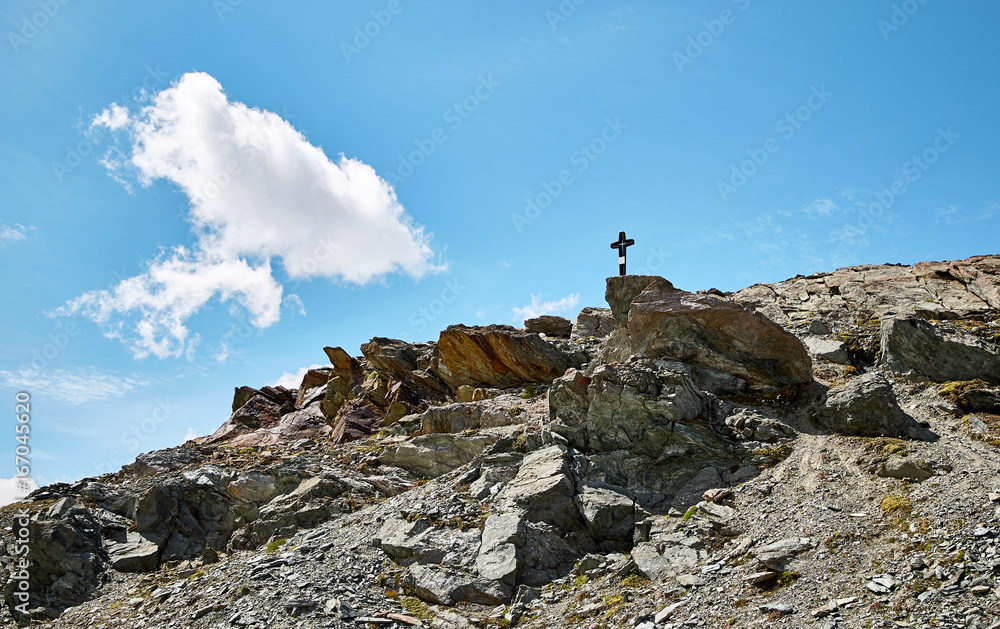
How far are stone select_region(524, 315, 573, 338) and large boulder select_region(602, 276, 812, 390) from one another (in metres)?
14.3

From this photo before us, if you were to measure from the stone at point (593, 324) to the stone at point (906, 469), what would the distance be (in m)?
23.5

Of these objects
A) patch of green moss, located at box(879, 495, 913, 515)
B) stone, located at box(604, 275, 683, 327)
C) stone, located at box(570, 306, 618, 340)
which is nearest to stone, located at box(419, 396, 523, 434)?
stone, located at box(604, 275, 683, 327)


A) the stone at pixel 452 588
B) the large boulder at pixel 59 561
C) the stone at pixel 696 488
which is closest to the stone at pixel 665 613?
the stone at pixel 452 588

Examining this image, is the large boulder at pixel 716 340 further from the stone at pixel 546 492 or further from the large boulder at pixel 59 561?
the large boulder at pixel 59 561

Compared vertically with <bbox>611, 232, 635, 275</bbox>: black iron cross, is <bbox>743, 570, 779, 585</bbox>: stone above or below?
below

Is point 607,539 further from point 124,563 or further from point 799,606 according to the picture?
point 124,563

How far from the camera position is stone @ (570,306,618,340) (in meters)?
39.2

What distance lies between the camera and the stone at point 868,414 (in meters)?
18.0

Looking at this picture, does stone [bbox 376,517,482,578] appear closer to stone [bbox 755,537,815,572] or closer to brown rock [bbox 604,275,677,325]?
stone [bbox 755,537,815,572]

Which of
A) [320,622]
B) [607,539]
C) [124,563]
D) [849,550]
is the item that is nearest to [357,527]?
[320,622]

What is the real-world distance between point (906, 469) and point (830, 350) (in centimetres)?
1122

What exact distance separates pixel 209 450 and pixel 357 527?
70.3 ft

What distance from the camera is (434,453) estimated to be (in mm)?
25875

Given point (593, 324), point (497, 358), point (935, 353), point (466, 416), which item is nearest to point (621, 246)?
point (593, 324)
